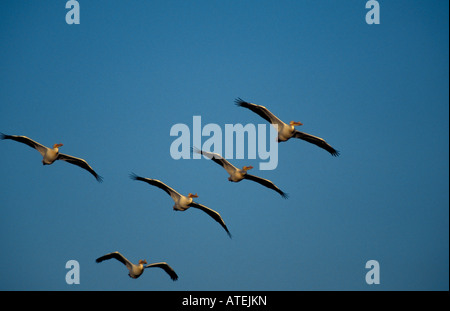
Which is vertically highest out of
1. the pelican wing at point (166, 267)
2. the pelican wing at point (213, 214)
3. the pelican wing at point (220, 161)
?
the pelican wing at point (220, 161)

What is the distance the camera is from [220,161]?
2425 centimetres

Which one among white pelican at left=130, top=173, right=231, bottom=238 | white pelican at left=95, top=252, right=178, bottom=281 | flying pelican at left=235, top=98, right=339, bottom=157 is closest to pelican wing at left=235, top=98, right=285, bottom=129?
flying pelican at left=235, top=98, right=339, bottom=157

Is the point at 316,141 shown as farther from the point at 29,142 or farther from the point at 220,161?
the point at 29,142

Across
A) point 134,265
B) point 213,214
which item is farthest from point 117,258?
point 213,214

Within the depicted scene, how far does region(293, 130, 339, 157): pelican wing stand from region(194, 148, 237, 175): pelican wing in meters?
3.12

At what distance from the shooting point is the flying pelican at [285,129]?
885 inches

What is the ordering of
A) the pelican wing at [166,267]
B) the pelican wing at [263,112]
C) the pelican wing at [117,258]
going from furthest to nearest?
the pelican wing at [166,267] < the pelican wing at [117,258] < the pelican wing at [263,112]

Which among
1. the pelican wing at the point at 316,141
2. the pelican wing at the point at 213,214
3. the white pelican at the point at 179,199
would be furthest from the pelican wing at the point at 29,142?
the pelican wing at the point at 316,141

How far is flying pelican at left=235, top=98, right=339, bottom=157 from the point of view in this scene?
2248cm

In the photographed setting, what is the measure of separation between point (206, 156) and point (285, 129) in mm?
3520

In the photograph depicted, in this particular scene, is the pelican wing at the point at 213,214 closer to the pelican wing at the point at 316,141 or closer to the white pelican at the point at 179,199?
the white pelican at the point at 179,199

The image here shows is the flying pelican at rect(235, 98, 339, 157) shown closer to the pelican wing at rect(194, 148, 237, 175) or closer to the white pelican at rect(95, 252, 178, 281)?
the pelican wing at rect(194, 148, 237, 175)

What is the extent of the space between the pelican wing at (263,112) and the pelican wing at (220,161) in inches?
98.4
